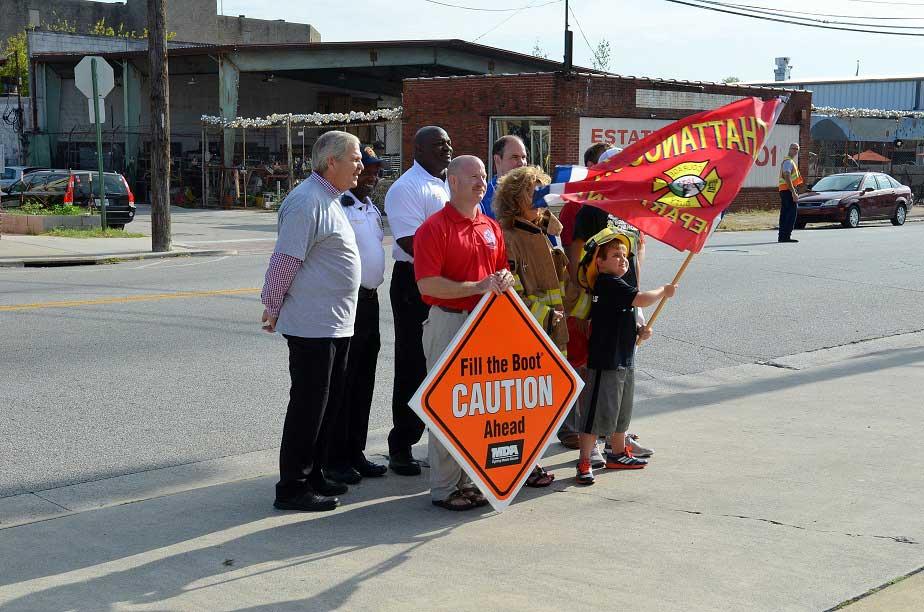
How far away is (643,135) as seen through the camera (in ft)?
100

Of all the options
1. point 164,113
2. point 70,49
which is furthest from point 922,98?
point 164,113

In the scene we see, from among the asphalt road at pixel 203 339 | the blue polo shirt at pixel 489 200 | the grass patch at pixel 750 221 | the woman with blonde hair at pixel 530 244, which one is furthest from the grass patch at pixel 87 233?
the woman with blonde hair at pixel 530 244

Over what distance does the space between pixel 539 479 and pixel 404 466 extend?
818 mm

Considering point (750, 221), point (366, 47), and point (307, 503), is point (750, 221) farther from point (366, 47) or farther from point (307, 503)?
point (307, 503)

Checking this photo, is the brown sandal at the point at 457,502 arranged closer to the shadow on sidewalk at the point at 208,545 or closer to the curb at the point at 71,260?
the shadow on sidewalk at the point at 208,545

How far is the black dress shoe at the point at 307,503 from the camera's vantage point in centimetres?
556

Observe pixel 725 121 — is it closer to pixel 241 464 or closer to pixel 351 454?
pixel 351 454

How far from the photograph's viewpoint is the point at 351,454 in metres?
6.24

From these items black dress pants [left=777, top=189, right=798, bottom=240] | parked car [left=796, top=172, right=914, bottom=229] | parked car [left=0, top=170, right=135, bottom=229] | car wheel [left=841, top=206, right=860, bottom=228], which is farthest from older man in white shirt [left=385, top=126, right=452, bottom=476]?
car wheel [left=841, top=206, right=860, bottom=228]

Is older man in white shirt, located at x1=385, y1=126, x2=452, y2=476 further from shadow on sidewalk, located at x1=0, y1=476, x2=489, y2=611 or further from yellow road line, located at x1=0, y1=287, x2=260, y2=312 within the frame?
yellow road line, located at x1=0, y1=287, x2=260, y2=312

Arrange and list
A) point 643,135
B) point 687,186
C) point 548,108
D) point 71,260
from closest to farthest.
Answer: point 687,186 → point 71,260 → point 548,108 → point 643,135

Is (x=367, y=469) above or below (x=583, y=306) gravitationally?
below

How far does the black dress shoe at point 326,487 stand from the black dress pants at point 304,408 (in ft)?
0.33

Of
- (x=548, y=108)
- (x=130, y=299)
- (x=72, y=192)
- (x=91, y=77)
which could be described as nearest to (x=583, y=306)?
(x=130, y=299)
